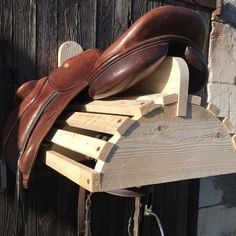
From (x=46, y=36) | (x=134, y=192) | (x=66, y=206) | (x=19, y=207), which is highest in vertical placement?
(x=46, y=36)

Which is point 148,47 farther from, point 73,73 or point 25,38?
point 25,38

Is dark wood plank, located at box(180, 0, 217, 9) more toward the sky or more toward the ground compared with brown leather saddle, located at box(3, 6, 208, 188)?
more toward the sky

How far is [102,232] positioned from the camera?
187cm

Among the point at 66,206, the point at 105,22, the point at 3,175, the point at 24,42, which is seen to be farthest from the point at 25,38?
the point at 66,206

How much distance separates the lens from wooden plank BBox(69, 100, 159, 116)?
3.18 feet

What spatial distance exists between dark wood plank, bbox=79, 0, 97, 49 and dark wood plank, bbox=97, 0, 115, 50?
0.03 meters

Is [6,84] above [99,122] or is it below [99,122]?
above

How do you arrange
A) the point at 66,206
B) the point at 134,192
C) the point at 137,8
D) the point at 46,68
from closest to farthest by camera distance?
the point at 134,192 < the point at 46,68 < the point at 66,206 < the point at 137,8

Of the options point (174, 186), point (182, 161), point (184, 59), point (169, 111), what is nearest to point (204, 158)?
point (182, 161)

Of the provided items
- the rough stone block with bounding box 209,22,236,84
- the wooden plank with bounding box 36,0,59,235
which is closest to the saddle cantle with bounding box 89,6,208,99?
the wooden plank with bounding box 36,0,59,235

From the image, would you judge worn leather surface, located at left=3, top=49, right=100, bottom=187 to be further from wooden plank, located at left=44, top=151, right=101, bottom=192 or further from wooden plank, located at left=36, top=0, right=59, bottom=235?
wooden plank, located at left=36, top=0, right=59, bottom=235

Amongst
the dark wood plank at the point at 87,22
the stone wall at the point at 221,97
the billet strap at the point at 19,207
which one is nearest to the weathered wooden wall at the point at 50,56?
the dark wood plank at the point at 87,22

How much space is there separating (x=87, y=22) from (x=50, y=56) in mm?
250

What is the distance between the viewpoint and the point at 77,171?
3.19ft
